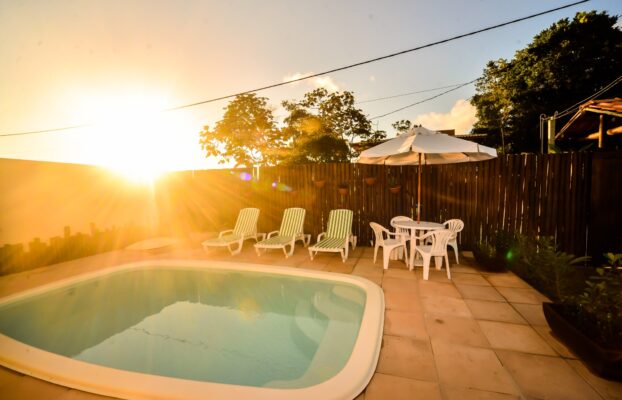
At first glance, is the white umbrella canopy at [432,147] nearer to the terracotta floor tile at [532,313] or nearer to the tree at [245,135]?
the terracotta floor tile at [532,313]

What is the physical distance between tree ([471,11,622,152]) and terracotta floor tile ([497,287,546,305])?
1699 cm

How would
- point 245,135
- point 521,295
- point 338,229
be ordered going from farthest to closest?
point 245,135 < point 338,229 < point 521,295

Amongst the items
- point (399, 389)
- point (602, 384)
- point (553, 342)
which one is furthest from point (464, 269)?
point (399, 389)

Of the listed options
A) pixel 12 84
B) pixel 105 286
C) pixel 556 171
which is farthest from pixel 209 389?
pixel 12 84

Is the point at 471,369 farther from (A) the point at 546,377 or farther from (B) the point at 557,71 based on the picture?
(B) the point at 557,71

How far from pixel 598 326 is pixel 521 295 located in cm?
153

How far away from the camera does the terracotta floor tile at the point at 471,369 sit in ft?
6.95

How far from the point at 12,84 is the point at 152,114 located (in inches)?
149

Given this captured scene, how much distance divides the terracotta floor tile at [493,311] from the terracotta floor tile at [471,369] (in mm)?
801

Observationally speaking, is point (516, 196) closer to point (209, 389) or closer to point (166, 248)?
point (209, 389)

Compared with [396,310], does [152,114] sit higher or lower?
higher

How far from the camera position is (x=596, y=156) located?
510 centimetres

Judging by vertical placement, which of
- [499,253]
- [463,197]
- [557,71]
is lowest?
[499,253]

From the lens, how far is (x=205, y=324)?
4051mm
